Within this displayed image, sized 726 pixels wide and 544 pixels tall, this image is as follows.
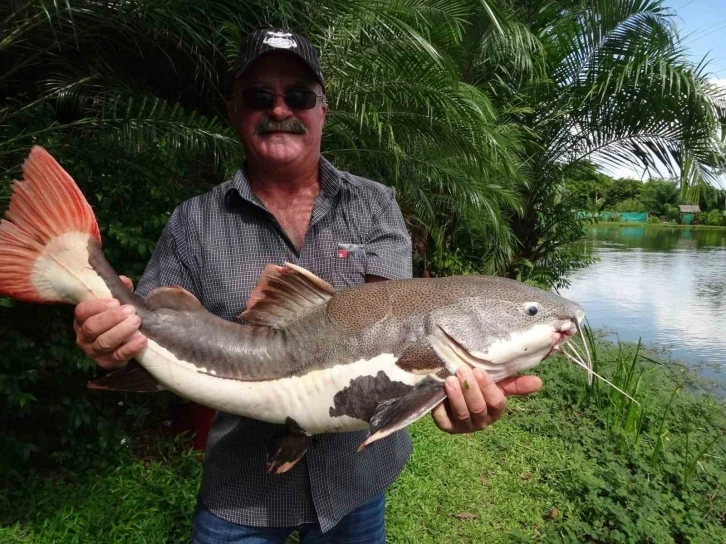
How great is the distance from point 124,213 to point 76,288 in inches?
100

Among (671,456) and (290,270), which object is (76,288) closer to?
(290,270)

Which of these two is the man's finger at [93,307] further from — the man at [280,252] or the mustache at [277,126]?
the mustache at [277,126]

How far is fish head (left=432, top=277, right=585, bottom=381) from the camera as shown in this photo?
5.62ft

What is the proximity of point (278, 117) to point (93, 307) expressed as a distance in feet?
3.02

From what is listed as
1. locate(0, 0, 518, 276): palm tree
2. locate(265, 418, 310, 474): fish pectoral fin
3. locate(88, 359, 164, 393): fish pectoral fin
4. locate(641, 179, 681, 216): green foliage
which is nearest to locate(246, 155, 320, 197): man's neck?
locate(88, 359, 164, 393): fish pectoral fin

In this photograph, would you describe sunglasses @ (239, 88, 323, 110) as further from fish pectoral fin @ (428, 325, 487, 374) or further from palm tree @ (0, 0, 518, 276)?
palm tree @ (0, 0, 518, 276)

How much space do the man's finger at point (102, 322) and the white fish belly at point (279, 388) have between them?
14cm

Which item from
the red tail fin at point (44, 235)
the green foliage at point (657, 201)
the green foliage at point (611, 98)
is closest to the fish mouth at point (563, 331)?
the red tail fin at point (44, 235)

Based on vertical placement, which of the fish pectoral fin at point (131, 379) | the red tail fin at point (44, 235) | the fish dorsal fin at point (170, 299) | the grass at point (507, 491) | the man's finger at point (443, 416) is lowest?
the grass at point (507, 491)

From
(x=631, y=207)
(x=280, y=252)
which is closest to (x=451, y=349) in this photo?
(x=280, y=252)

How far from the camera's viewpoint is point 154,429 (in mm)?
4848

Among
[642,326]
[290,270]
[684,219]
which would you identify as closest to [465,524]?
[290,270]

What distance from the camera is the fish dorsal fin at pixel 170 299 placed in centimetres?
179

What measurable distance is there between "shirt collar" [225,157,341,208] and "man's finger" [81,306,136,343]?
0.61 metres
